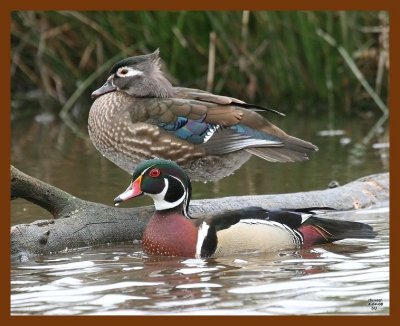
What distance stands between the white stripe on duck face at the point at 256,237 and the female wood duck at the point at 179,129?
89 cm

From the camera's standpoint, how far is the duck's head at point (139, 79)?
8.24m

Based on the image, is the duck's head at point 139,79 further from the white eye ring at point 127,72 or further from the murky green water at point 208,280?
the murky green water at point 208,280

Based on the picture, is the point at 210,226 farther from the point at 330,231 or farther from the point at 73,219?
the point at 73,219

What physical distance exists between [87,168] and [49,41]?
4299mm

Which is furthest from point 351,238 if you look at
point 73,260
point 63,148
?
point 63,148

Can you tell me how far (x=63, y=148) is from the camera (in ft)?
43.3

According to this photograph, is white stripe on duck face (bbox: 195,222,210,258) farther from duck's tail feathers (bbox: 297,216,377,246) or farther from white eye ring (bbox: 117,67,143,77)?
white eye ring (bbox: 117,67,143,77)

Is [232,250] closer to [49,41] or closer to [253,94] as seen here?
[253,94]

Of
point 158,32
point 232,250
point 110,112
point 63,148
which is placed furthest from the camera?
point 158,32

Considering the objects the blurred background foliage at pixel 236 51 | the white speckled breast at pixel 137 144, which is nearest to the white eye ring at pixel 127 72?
the white speckled breast at pixel 137 144

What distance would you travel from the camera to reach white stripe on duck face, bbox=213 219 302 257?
717 centimetres

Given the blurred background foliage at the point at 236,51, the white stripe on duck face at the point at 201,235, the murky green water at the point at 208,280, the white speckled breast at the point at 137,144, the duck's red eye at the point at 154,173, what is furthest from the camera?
the blurred background foliage at the point at 236,51

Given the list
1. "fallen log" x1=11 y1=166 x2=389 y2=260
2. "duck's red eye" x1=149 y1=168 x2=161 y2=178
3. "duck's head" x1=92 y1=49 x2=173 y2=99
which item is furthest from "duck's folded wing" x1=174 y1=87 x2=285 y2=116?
"duck's red eye" x1=149 y1=168 x2=161 y2=178

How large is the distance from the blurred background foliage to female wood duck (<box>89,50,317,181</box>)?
5.74 metres
